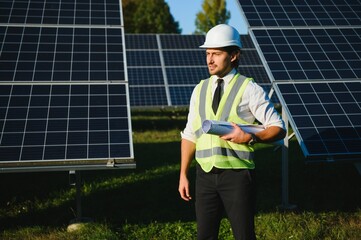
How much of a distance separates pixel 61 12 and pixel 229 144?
6111mm

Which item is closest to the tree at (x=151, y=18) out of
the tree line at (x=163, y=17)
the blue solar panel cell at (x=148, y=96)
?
the tree line at (x=163, y=17)

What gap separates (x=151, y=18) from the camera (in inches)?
2136

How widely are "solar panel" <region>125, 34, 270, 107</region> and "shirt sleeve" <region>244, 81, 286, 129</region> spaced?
1321cm

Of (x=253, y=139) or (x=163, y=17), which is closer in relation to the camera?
(x=253, y=139)

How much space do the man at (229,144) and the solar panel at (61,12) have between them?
4.83 m

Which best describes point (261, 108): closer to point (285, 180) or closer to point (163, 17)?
point (285, 180)

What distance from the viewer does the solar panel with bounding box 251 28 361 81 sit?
24.8 ft

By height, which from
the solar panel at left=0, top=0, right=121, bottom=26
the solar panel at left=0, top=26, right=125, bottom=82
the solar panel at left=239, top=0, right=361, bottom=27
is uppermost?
the solar panel at left=0, top=26, right=125, bottom=82

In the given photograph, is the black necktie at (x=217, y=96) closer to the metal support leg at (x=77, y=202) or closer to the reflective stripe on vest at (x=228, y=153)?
the reflective stripe on vest at (x=228, y=153)

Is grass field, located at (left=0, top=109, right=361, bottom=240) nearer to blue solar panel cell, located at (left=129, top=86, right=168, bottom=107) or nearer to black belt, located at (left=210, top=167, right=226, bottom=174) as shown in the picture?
black belt, located at (left=210, top=167, right=226, bottom=174)

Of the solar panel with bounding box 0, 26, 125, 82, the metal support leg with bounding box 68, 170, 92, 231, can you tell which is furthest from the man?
the solar panel with bounding box 0, 26, 125, 82

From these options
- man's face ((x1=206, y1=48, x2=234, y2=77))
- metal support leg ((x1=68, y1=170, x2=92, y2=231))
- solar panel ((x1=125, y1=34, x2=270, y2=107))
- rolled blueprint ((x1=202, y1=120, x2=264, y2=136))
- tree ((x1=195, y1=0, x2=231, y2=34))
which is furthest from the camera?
tree ((x1=195, y1=0, x2=231, y2=34))

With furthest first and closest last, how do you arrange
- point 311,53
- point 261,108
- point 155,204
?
point 311,53 → point 155,204 → point 261,108

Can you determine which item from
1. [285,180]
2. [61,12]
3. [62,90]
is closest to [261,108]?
[285,180]
